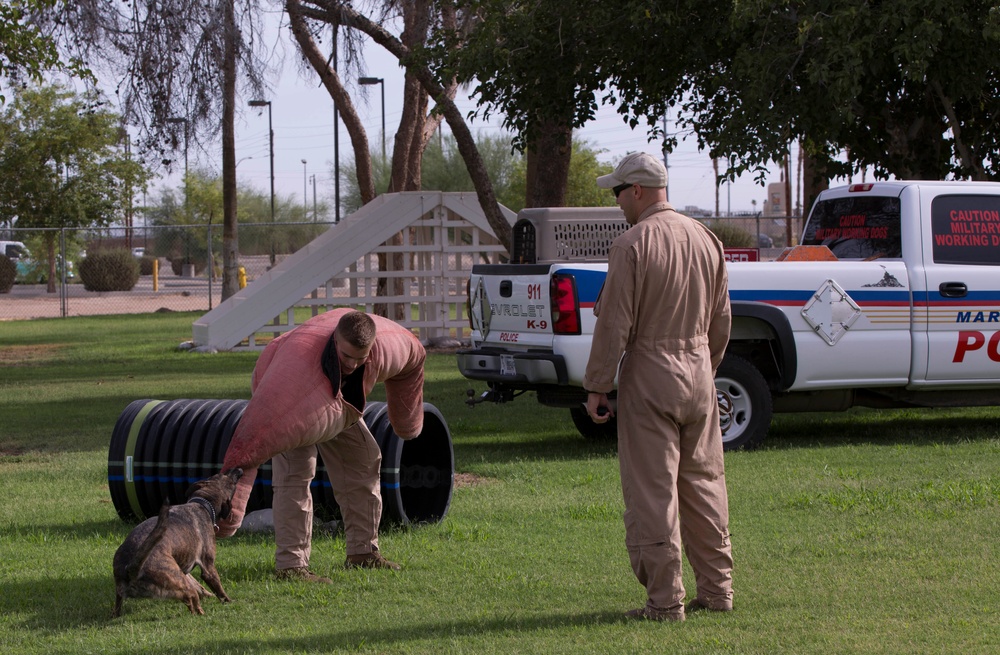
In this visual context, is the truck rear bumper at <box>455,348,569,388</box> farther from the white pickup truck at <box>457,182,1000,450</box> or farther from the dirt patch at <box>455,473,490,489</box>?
the dirt patch at <box>455,473,490,489</box>

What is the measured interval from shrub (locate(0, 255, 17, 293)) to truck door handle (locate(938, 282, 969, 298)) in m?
35.1

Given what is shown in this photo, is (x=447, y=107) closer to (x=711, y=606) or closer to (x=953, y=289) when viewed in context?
(x=953, y=289)

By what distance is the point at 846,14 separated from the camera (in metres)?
11.2

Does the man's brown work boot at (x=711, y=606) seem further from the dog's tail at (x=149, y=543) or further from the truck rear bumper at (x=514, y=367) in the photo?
the truck rear bumper at (x=514, y=367)

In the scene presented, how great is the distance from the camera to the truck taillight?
930 centimetres

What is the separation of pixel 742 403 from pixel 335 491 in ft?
14.8

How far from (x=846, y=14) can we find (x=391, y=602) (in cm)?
792

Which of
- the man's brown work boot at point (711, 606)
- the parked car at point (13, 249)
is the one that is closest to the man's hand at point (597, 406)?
the man's brown work boot at point (711, 606)

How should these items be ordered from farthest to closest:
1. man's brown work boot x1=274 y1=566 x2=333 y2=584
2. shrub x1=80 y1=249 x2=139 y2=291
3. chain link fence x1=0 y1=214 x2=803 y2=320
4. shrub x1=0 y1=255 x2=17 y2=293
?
shrub x1=80 y1=249 x2=139 y2=291, shrub x1=0 y1=255 x2=17 y2=293, chain link fence x1=0 y1=214 x2=803 y2=320, man's brown work boot x1=274 y1=566 x2=333 y2=584

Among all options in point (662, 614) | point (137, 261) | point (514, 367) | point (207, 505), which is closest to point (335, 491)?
point (207, 505)

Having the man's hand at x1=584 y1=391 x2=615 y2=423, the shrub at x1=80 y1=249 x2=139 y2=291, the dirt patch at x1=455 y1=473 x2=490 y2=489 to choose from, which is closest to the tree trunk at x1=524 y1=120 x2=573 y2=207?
the dirt patch at x1=455 y1=473 x2=490 y2=489

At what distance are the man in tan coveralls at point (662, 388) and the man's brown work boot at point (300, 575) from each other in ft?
5.47

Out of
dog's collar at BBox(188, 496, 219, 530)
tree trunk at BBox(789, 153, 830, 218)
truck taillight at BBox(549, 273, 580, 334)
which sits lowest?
dog's collar at BBox(188, 496, 219, 530)

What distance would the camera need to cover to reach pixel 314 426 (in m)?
5.53
